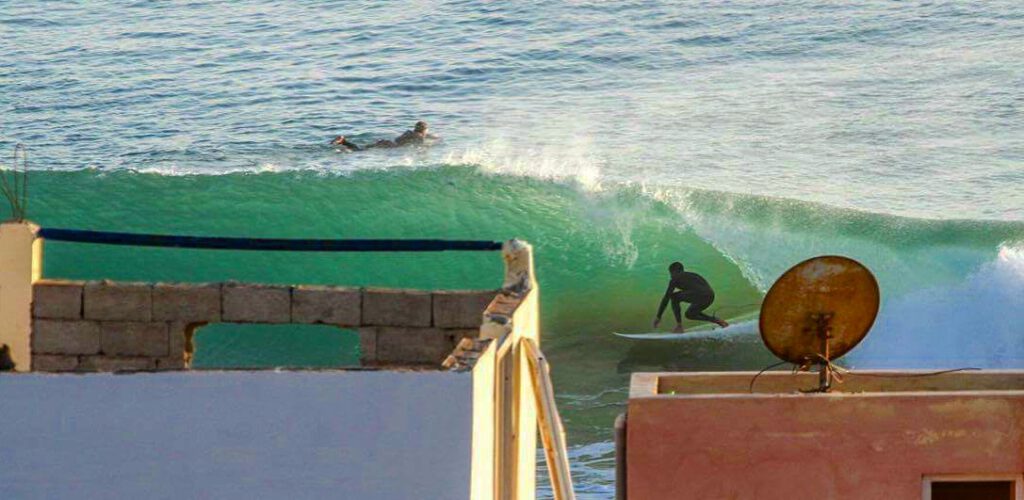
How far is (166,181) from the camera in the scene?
3166cm

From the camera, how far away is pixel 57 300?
1050cm

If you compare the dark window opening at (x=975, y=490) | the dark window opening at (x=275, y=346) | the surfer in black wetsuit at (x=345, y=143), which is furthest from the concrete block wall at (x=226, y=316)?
the surfer in black wetsuit at (x=345, y=143)

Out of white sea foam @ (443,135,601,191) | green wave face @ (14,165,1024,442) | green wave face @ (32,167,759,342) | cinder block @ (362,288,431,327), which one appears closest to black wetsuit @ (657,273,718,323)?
green wave face @ (14,165,1024,442)

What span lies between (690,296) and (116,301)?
14.9m

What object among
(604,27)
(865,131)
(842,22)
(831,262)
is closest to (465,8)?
(604,27)

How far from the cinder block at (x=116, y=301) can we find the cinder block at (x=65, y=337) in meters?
0.07

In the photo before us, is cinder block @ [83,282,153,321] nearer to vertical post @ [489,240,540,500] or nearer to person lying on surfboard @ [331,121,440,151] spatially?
vertical post @ [489,240,540,500]

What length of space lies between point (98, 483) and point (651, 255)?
66.2 feet

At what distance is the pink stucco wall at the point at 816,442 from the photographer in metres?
9.81

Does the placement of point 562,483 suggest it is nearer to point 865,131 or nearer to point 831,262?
point 831,262

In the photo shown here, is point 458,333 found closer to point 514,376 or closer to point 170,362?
point 514,376

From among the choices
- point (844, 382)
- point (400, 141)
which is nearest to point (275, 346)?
point (400, 141)

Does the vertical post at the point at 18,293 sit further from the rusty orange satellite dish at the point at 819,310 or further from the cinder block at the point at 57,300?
the rusty orange satellite dish at the point at 819,310

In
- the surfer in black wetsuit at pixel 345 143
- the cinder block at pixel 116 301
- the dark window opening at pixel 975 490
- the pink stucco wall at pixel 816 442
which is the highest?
the surfer in black wetsuit at pixel 345 143
